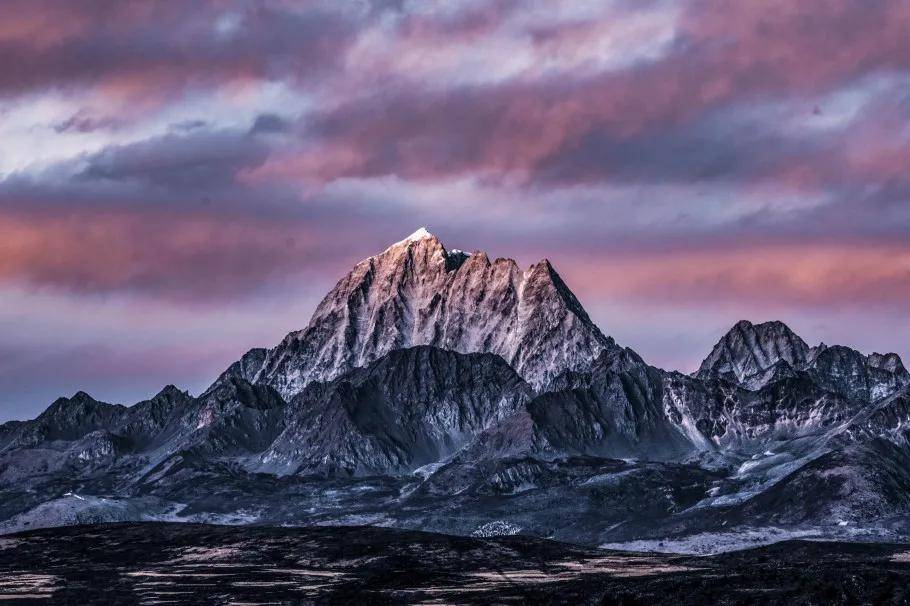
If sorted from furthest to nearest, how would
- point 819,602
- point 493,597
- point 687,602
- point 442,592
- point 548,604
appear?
point 442,592 < point 493,597 < point 548,604 < point 687,602 < point 819,602

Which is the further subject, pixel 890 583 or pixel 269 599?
pixel 269 599

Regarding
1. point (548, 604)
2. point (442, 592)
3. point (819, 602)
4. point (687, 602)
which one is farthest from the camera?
point (442, 592)

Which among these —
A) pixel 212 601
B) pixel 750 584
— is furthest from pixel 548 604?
pixel 212 601

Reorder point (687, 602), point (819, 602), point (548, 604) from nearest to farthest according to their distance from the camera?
point (819, 602) < point (687, 602) < point (548, 604)

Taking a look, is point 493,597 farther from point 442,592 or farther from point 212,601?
point 212,601

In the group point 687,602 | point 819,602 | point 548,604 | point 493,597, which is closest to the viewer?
point 819,602

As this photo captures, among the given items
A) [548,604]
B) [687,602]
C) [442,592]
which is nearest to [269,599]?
[442,592]

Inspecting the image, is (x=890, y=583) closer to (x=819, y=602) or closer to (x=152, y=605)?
(x=819, y=602)

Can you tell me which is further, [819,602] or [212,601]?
[212,601]
